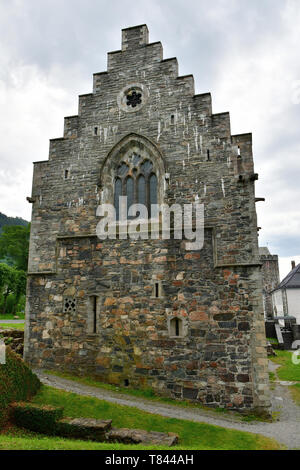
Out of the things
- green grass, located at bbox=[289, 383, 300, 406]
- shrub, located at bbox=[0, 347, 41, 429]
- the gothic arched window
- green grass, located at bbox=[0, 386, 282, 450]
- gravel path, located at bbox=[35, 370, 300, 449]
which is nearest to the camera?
green grass, located at bbox=[0, 386, 282, 450]

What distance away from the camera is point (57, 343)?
13062 millimetres

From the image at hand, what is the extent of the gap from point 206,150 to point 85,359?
936 centimetres

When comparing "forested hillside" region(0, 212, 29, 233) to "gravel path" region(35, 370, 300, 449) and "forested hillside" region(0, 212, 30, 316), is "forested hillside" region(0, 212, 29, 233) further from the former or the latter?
"gravel path" region(35, 370, 300, 449)

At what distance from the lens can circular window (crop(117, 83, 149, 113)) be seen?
14.1 m

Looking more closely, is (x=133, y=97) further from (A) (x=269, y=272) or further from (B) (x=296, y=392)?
(A) (x=269, y=272)

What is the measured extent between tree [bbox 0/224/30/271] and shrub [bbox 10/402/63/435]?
38218mm

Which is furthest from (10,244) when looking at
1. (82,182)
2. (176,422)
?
(176,422)

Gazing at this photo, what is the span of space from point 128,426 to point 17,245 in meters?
40.4

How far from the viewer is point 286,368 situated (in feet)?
62.1

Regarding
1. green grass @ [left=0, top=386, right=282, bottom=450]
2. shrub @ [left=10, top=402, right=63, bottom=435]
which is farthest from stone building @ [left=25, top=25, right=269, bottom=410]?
shrub @ [left=10, top=402, right=63, bottom=435]

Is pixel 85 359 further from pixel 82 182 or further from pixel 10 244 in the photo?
pixel 10 244

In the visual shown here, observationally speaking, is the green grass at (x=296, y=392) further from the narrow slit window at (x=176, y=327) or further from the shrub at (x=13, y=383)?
the shrub at (x=13, y=383)

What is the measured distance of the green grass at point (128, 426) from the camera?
22.4ft

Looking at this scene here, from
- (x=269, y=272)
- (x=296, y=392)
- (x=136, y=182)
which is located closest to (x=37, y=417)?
(x=136, y=182)
